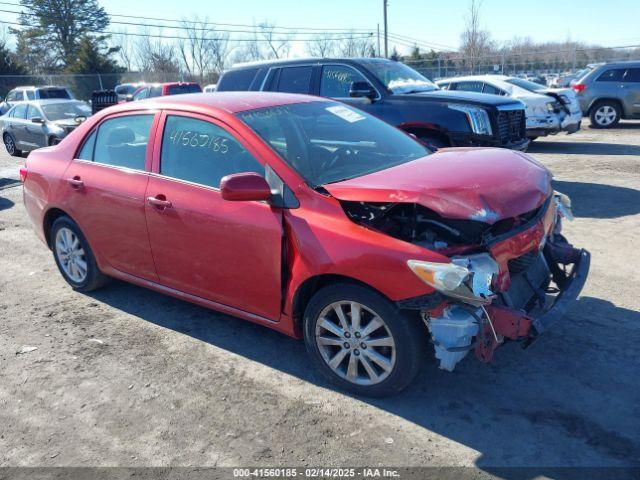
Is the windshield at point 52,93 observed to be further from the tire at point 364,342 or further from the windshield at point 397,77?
the tire at point 364,342

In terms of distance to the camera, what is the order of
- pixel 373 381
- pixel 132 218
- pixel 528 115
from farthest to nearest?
pixel 528 115, pixel 132 218, pixel 373 381

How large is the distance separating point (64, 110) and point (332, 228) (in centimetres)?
1418

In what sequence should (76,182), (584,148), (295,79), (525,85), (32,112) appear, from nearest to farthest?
(76,182) < (295,79) < (584,148) < (525,85) < (32,112)

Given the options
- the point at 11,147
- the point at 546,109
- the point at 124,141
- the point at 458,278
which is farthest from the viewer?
the point at 11,147

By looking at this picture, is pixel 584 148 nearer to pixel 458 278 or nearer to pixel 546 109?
pixel 546 109

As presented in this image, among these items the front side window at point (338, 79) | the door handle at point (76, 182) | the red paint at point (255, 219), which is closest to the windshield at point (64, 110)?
the front side window at point (338, 79)

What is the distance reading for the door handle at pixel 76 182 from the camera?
489 centimetres

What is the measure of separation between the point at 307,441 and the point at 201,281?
4.93ft

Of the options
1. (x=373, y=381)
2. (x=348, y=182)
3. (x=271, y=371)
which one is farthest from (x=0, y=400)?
(x=348, y=182)

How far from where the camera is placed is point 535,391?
351cm

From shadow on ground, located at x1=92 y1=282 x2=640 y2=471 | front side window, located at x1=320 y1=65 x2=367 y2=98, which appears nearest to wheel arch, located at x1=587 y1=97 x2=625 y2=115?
front side window, located at x1=320 y1=65 x2=367 y2=98

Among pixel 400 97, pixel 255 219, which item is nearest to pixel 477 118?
pixel 400 97

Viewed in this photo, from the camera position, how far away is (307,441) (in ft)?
10.5

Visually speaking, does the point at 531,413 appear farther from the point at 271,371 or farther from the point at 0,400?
the point at 0,400
